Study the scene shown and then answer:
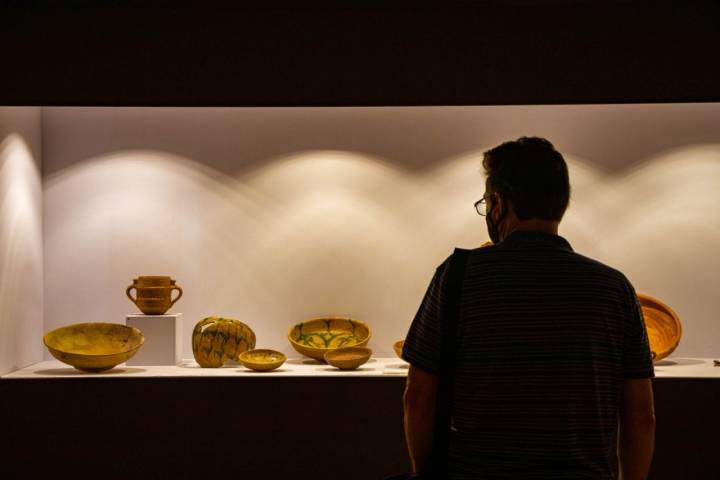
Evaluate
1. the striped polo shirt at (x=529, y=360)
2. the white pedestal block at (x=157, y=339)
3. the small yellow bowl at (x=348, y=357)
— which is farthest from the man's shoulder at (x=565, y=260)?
the white pedestal block at (x=157, y=339)

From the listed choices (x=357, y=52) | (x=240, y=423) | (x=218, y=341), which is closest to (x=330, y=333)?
(x=218, y=341)

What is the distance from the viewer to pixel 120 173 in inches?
149

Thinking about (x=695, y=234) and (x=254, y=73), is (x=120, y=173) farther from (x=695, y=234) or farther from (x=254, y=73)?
(x=695, y=234)

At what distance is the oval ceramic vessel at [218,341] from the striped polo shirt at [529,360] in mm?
2099

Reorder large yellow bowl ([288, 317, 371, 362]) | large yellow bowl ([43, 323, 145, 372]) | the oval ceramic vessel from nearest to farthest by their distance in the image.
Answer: large yellow bowl ([43, 323, 145, 372]) < the oval ceramic vessel < large yellow bowl ([288, 317, 371, 362])

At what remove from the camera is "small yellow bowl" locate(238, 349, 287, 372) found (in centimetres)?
326

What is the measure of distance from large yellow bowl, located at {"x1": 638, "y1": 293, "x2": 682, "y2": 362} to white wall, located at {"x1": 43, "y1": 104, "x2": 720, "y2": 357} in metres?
0.27

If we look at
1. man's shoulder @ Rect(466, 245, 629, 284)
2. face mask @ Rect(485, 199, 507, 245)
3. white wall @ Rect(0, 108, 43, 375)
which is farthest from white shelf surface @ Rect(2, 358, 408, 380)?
man's shoulder @ Rect(466, 245, 629, 284)

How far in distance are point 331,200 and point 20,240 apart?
1.37 metres

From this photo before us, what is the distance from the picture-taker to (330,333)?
3.75 m

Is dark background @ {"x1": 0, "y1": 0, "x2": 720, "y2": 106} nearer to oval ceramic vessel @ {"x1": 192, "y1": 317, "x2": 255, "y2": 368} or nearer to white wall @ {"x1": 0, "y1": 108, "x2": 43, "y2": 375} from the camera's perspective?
white wall @ {"x1": 0, "y1": 108, "x2": 43, "y2": 375}

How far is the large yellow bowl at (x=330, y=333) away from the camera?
3.71 m

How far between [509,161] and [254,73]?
189 cm

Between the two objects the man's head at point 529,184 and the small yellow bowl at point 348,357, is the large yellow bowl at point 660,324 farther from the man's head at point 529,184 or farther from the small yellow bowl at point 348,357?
the man's head at point 529,184
